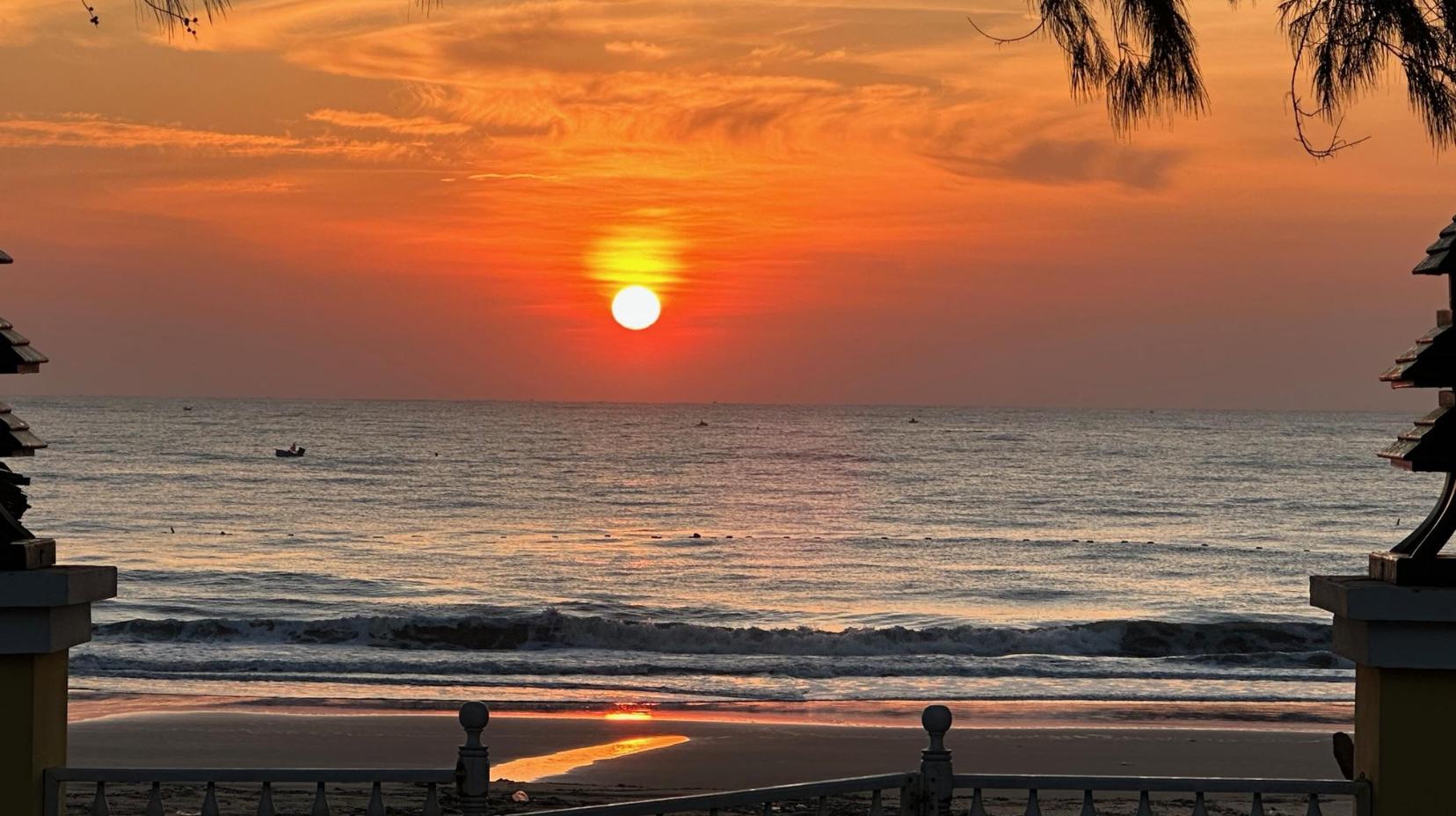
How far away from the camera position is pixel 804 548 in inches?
1797

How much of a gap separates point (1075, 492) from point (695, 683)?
52.0m

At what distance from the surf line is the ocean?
3.34 metres

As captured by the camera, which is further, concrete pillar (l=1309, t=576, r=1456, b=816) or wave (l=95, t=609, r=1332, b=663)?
wave (l=95, t=609, r=1332, b=663)

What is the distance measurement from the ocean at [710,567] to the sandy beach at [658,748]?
2402 mm

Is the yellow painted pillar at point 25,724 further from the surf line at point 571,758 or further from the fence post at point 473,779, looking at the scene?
the surf line at point 571,758

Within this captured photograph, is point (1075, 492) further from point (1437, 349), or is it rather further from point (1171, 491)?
point (1437, 349)

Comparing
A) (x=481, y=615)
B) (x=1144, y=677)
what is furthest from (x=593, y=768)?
(x=481, y=615)

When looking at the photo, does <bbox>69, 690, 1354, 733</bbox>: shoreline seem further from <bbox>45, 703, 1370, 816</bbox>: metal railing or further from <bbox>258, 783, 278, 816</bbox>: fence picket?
<bbox>258, 783, 278, 816</bbox>: fence picket

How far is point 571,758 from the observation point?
49.6 feet

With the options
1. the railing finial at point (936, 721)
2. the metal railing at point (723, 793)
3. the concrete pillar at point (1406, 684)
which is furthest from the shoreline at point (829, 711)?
the concrete pillar at point (1406, 684)

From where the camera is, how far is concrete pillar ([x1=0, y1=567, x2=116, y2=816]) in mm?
5047

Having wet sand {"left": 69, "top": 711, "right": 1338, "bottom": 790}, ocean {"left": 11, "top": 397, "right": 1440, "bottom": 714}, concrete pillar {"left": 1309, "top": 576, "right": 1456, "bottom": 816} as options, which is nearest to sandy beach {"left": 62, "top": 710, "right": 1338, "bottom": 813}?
wet sand {"left": 69, "top": 711, "right": 1338, "bottom": 790}

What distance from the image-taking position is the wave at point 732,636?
26.9 meters

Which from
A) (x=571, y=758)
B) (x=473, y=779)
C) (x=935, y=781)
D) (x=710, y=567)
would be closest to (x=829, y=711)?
(x=571, y=758)
